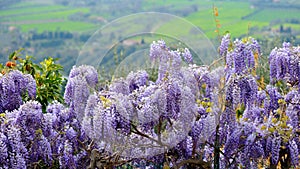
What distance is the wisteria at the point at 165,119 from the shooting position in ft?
12.3

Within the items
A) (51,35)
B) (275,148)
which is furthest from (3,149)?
(51,35)

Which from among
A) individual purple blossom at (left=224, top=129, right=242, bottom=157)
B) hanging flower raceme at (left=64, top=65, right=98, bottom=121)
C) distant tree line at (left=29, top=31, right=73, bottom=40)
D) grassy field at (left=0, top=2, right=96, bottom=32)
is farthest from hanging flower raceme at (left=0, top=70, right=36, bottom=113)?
grassy field at (left=0, top=2, right=96, bottom=32)

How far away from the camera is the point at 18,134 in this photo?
12.2 feet

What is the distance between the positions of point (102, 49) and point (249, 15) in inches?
995

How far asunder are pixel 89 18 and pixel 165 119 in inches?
1304

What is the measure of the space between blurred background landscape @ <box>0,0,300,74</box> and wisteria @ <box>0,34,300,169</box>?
16.4 metres

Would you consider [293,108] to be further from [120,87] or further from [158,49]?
[120,87]

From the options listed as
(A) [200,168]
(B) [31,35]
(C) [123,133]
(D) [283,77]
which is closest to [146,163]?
(A) [200,168]

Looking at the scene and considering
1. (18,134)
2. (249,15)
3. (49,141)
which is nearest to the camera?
(18,134)

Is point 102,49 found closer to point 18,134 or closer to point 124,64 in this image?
point 124,64

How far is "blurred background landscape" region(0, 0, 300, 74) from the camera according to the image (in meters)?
25.5

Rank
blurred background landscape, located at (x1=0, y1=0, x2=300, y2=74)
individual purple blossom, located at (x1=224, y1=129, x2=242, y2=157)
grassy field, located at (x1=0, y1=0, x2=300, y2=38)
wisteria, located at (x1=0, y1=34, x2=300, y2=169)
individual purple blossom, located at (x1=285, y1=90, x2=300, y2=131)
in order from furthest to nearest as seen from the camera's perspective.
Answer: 1. grassy field, located at (x1=0, y1=0, x2=300, y2=38)
2. blurred background landscape, located at (x1=0, y1=0, x2=300, y2=74)
3. individual purple blossom, located at (x1=285, y1=90, x2=300, y2=131)
4. individual purple blossom, located at (x1=224, y1=129, x2=242, y2=157)
5. wisteria, located at (x1=0, y1=34, x2=300, y2=169)

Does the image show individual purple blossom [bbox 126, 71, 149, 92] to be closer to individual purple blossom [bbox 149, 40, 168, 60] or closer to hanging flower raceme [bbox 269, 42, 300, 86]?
individual purple blossom [bbox 149, 40, 168, 60]

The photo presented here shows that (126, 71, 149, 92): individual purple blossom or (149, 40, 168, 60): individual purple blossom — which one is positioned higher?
(149, 40, 168, 60): individual purple blossom
